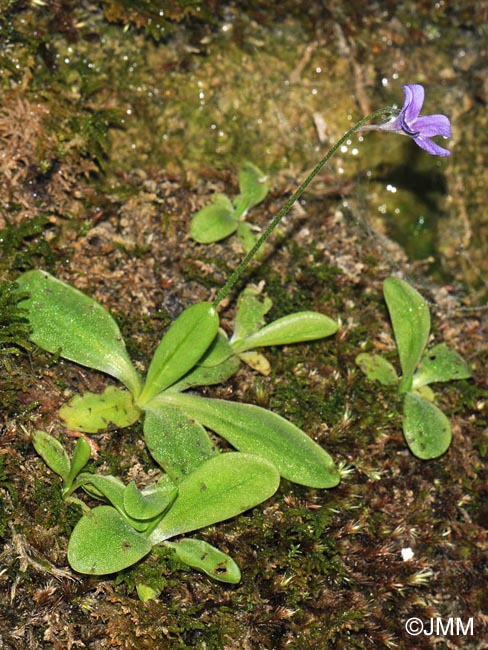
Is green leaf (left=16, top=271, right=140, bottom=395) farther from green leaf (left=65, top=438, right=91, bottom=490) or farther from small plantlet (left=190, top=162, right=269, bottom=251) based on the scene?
small plantlet (left=190, top=162, right=269, bottom=251)

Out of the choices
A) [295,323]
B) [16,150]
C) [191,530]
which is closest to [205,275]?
[295,323]

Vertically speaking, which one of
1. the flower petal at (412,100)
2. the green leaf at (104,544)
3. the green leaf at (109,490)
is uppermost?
the flower petal at (412,100)

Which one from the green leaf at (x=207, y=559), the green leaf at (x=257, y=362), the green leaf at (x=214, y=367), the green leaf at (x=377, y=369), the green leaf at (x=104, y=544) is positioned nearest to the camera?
the green leaf at (x=104, y=544)

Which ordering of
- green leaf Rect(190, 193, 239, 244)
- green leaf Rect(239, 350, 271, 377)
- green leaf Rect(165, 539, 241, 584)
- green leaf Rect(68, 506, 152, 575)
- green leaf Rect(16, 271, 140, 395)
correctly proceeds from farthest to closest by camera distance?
green leaf Rect(190, 193, 239, 244) → green leaf Rect(239, 350, 271, 377) → green leaf Rect(16, 271, 140, 395) → green leaf Rect(165, 539, 241, 584) → green leaf Rect(68, 506, 152, 575)

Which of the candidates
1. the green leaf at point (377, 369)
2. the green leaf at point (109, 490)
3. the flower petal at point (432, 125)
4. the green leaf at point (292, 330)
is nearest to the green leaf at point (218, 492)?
the green leaf at point (109, 490)

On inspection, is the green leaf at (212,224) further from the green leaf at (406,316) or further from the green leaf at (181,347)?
the green leaf at (406,316)

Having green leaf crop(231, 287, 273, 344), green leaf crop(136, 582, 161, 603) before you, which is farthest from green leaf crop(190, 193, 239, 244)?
green leaf crop(136, 582, 161, 603)

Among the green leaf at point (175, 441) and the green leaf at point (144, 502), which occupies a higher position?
the green leaf at point (144, 502)
